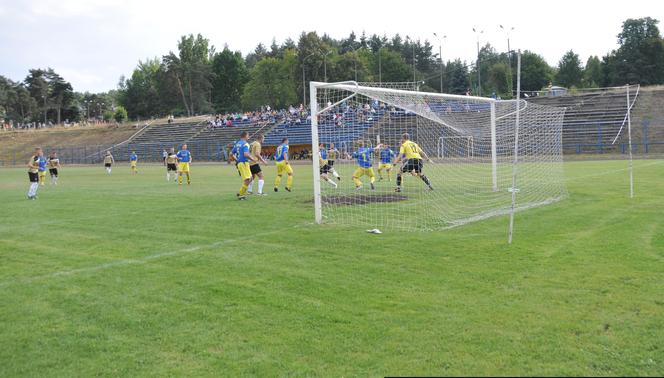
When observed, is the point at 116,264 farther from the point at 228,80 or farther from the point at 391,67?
the point at 228,80

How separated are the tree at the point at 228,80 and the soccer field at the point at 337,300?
99.5 meters

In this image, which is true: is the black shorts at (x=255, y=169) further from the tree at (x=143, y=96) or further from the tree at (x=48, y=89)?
the tree at (x=48, y=89)

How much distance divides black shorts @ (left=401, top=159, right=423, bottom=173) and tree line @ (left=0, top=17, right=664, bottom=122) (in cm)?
4578

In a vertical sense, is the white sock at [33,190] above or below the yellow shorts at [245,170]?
below

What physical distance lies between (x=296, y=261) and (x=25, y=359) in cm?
393

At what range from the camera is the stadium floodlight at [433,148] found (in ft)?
39.0

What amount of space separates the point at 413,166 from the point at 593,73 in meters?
82.7

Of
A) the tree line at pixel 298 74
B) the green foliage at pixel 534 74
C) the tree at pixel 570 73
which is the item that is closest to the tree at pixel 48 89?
the tree line at pixel 298 74

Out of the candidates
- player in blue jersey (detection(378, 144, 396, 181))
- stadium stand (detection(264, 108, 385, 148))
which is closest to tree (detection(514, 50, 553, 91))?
player in blue jersey (detection(378, 144, 396, 181))

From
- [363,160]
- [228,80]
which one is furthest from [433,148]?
[228,80]

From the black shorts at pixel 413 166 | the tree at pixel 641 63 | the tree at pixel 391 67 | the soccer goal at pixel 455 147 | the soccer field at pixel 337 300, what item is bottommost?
the soccer field at pixel 337 300

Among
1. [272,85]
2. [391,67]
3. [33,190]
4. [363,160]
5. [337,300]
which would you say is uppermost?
[391,67]

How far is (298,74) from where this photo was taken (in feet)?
280

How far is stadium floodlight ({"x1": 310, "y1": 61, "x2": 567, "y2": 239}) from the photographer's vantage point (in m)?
11.9
